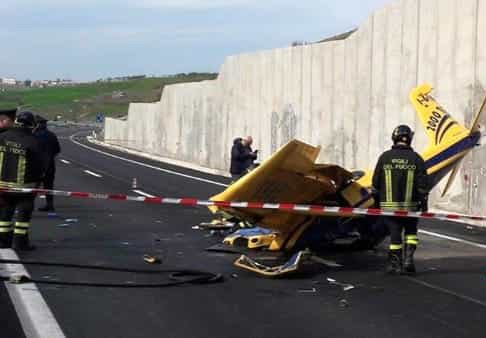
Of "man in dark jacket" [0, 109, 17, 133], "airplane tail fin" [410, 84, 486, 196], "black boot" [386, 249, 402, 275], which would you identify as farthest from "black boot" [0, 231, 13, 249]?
"airplane tail fin" [410, 84, 486, 196]

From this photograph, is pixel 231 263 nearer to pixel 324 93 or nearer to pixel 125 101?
pixel 324 93

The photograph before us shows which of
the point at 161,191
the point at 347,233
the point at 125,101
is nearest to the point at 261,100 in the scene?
the point at 161,191

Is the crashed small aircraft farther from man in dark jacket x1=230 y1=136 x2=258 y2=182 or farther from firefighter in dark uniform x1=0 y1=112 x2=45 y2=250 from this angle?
man in dark jacket x1=230 y1=136 x2=258 y2=182

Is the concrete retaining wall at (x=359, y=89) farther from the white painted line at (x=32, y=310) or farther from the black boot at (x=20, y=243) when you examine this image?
the white painted line at (x=32, y=310)

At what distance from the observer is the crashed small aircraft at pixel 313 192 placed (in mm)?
10492

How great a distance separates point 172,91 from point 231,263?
37.2 meters

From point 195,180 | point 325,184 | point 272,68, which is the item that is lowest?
point 195,180

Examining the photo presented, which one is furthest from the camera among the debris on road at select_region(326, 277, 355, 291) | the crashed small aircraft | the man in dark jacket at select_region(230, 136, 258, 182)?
the man in dark jacket at select_region(230, 136, 258, 182)

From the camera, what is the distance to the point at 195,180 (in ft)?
96.5

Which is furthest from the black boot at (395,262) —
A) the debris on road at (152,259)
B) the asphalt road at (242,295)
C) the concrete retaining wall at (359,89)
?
the concrete retaining wall at (359,89)

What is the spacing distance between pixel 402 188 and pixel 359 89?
14.7m

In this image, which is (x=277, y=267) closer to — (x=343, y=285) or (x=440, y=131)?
(x=343, y=285)

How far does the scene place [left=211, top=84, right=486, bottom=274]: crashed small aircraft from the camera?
1049 centimetres

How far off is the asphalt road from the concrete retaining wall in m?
5.31
